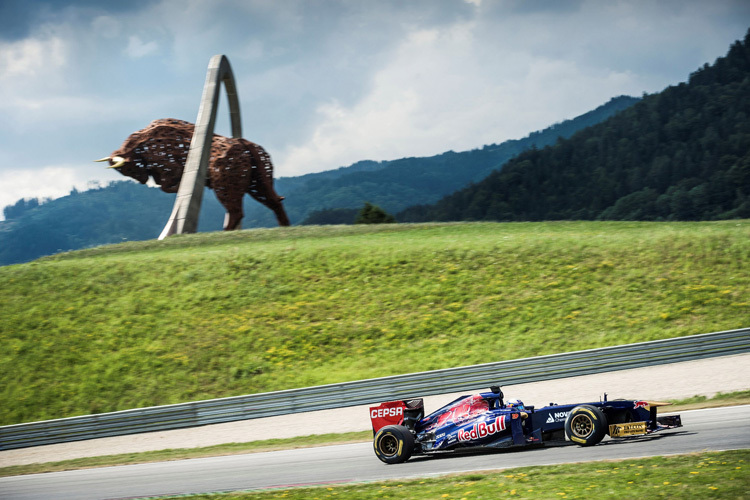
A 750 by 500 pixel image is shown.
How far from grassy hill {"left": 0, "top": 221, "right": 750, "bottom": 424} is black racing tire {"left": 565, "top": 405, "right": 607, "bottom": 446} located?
38.1 feet

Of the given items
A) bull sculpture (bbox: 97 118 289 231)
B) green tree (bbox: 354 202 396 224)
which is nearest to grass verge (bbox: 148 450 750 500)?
bull sculpture (bbox: 97 118 289 231)

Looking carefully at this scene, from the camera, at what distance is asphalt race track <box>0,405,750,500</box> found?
36.1 feet

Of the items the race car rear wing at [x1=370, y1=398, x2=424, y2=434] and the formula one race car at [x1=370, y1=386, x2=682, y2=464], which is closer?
the formula one race car at [x1=370, y1=386, x2=682, y2=464]

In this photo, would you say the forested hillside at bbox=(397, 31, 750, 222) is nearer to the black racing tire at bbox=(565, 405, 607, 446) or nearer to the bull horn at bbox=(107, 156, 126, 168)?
the bull horn at bbox=(107, 156, 126, 168)

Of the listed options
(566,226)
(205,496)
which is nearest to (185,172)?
(566,226)

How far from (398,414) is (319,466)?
75.5 inches

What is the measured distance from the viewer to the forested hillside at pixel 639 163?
353 feet

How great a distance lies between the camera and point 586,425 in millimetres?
11438

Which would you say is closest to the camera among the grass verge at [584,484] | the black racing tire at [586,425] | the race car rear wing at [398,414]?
the grass verge at [584,484]

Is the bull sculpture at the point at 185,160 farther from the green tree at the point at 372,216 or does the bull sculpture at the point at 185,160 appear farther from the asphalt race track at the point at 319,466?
the asphalt race track at the point at 319,466

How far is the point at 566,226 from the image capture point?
39.8 meters

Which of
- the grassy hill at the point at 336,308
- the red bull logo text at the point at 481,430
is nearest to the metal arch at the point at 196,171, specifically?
the grassy hill at the point at 336,308

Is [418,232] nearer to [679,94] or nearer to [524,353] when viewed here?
[524,353]

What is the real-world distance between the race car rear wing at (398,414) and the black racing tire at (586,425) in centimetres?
307
